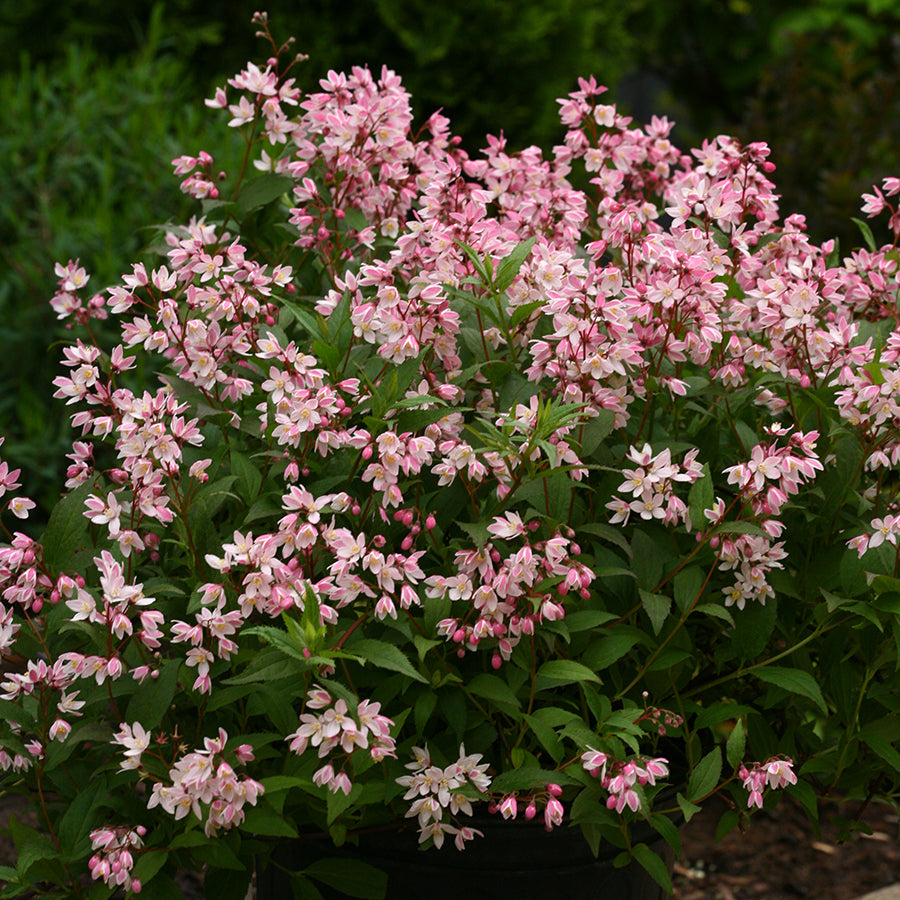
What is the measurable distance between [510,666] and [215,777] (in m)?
0.47

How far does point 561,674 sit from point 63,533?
0.75 meters

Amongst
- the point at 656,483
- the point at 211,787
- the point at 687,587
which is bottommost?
the point at 211,787

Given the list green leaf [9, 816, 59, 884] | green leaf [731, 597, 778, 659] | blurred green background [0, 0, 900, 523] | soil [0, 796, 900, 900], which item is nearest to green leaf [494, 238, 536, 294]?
green leaf [731, 597, 778, 659]

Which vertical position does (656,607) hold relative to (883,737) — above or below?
above

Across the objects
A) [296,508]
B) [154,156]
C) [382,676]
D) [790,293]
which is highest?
[154,156]

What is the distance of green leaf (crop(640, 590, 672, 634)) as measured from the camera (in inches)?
65.4

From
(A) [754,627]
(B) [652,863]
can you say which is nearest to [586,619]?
(A) [754,627]

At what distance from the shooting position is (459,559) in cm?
162

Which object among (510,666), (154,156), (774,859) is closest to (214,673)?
A: (510,666)

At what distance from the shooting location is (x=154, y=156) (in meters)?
4.16

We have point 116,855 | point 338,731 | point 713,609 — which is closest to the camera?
point 338,731

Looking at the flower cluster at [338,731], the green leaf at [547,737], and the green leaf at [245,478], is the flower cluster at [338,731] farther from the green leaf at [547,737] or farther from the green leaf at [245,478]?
the green leaf at [245,478]

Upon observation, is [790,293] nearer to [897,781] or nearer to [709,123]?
[897,781]

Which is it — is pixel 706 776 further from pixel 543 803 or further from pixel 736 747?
pixel 543 803
